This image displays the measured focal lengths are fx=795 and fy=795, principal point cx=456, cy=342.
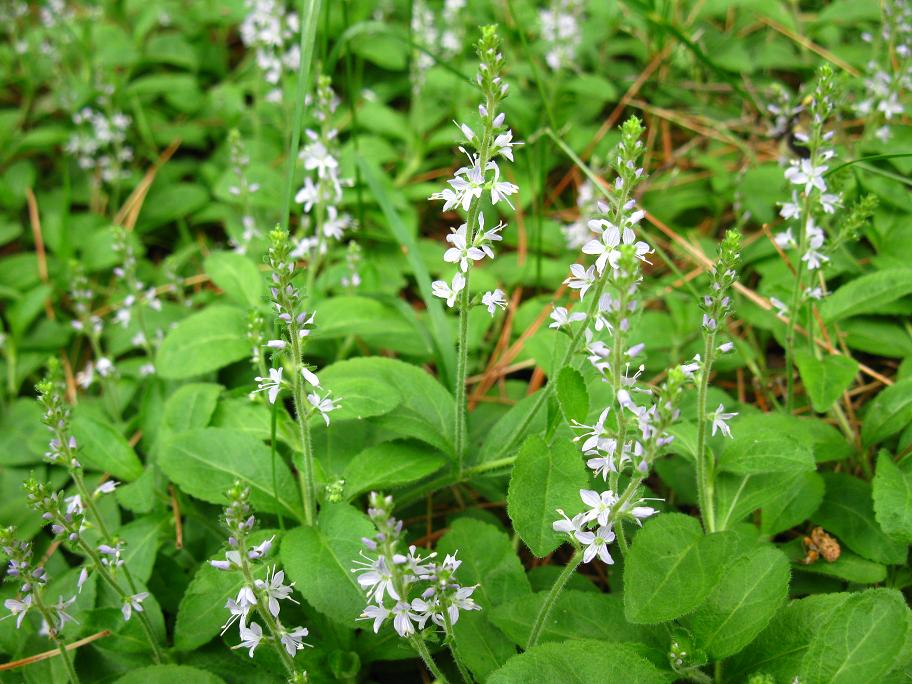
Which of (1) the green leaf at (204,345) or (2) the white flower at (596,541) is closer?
(2) the white flower at (596,541)

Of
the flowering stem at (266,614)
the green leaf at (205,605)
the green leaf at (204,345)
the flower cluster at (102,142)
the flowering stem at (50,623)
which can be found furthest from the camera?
the flower cluster at (102,142)

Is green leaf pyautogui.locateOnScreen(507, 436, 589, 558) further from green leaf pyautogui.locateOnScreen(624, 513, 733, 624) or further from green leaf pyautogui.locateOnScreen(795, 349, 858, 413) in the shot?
green leaf pyautogui.locateOnScreen(795, 349, 858, 413)

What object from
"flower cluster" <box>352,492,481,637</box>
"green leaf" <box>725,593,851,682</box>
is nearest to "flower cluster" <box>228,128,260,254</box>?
"flower cluster" <box>352,492,481,637</box>

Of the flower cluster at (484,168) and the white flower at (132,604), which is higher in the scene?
the flower cluster at (484,168)

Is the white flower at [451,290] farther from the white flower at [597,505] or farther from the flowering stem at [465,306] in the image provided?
the white flower at [597,505]

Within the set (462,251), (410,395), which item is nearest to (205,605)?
(410,395)

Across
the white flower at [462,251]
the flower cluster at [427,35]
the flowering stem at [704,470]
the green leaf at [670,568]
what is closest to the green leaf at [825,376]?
the flowering stem at [704,470]

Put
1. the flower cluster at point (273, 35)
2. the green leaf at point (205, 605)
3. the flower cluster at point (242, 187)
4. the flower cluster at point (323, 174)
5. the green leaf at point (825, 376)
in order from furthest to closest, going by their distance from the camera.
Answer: the flower cluster at point (273, 35), the flower cluster at point (242, 187), the flower cluster at point (323, 174), the green leaf at point (825, 376), the green leaf at point (205, 605)
